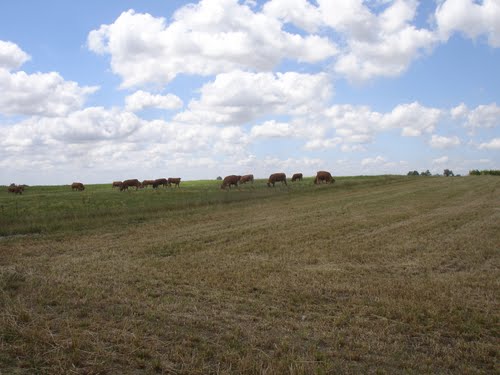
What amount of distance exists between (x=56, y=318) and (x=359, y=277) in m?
5.62

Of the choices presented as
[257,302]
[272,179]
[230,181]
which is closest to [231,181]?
[230,181]

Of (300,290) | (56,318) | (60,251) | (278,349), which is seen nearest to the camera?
(278,349)

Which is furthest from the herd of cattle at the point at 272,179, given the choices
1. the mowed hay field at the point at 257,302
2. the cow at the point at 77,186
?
the mowed hay field at the point at 257,302

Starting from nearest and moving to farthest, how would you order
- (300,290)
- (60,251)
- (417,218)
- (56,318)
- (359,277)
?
(56,318), (300,290), (359,277), (60,251), (417,218)

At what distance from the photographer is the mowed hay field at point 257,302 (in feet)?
15.3

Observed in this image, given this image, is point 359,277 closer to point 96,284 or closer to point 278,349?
point 278,349

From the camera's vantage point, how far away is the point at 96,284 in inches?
306

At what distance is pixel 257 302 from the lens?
6.76 meters

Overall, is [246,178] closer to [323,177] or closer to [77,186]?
[323,177]

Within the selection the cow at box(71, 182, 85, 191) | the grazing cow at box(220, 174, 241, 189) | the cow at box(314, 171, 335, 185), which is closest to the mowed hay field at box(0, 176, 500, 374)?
the grazing cow at box(220, 174, 241, 189)

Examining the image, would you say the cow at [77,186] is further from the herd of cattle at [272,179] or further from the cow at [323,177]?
the cow at [323,177]

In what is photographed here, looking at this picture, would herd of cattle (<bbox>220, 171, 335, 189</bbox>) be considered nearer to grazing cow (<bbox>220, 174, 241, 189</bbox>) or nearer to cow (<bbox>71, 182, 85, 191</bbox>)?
grazing cow (<bbox>220, 174, 241, 189</bbox>)

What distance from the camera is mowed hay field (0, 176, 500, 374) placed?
4.65 meters

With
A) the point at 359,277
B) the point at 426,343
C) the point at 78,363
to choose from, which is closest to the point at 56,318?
the point at 78,363
